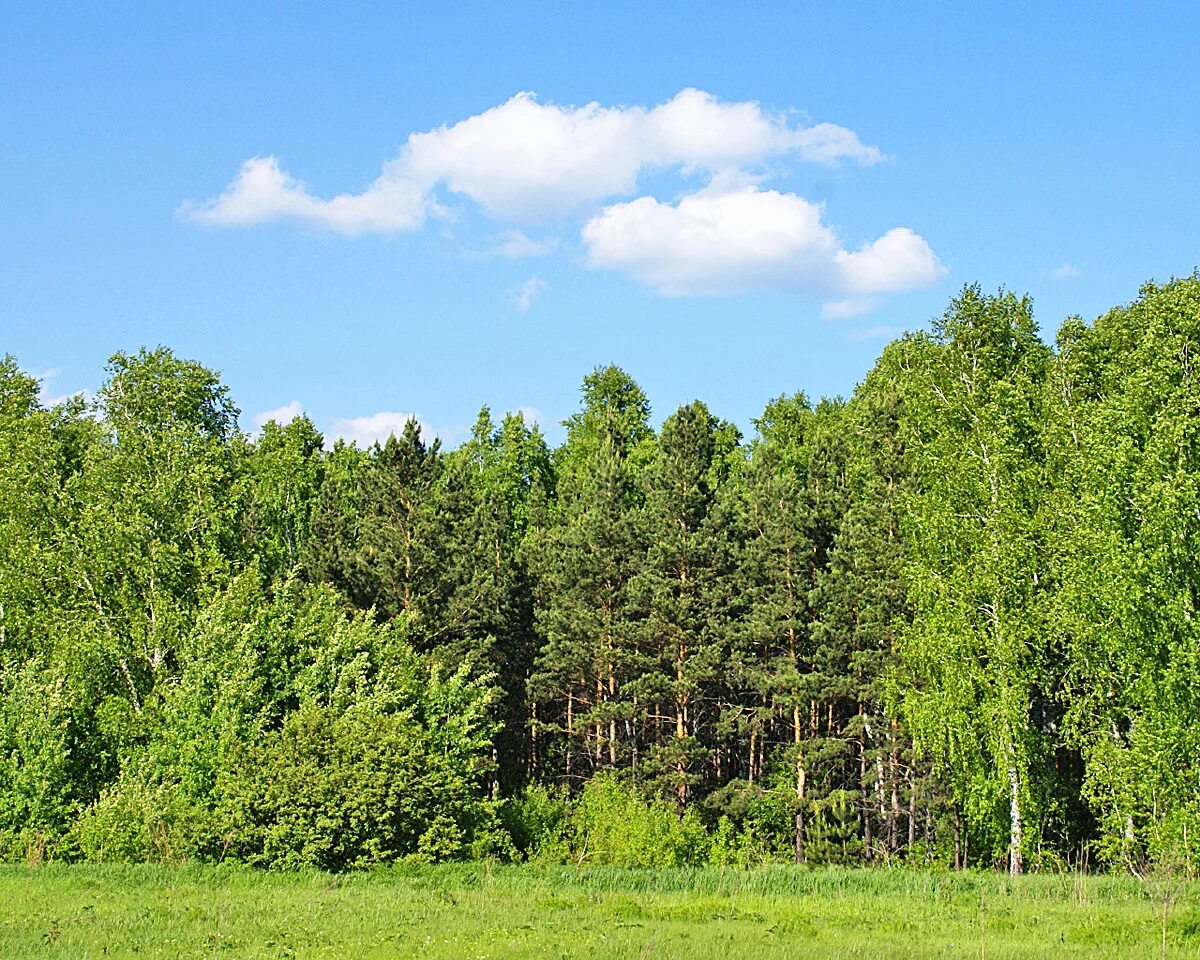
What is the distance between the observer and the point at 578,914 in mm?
19891

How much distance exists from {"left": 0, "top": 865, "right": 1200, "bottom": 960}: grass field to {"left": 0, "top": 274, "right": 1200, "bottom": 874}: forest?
3.53 m

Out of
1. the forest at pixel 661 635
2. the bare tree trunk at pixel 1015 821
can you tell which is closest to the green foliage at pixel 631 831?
the forest at pixel 661 635

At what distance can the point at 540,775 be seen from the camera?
48031 mm

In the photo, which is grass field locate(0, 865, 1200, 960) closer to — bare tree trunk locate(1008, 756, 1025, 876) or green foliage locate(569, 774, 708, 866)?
bare tree trunk locate(1008, 756, 1025, 876)

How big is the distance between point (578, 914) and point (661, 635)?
20243 millimetres

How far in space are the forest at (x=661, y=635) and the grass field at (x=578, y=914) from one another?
3.53 metres

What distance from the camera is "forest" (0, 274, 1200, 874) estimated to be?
27.4 meters

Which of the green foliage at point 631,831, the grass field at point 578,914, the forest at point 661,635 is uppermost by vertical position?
the forest at point 661,635

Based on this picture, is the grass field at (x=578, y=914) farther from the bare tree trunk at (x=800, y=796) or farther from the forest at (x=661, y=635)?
the bare tree trunk at (x=800, y=796)

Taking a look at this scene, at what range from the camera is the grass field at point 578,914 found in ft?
54.8

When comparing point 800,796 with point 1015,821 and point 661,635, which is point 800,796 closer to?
point 661,635

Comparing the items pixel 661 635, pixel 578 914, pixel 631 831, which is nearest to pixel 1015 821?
pixel 631 831

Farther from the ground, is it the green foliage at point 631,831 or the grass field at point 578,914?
the grass field at point 578,914

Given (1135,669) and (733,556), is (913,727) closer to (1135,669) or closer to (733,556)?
(1135,669)
